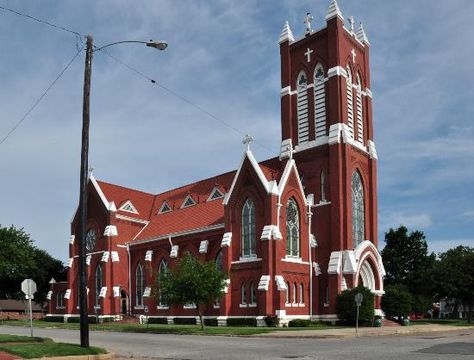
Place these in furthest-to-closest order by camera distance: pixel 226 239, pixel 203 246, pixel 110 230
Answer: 1. pixel 110 230
2. pixel 203 246
3. pixel 226 239

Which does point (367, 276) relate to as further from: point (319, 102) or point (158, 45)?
point (158, 45)

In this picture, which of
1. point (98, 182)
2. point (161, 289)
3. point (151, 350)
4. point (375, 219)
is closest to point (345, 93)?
point (375, 219)

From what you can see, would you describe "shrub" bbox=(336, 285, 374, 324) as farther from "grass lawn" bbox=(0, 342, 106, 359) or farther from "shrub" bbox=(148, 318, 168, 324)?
"grass lawn" bbox=(0, 342, 106, 359)

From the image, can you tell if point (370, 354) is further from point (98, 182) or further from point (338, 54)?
point (98, 182)

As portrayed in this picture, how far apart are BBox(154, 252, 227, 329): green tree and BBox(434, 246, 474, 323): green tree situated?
29.0 metres

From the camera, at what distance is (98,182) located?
60.8 metres

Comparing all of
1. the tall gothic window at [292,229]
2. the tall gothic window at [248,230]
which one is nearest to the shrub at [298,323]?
the tall gothic window at [292,229]

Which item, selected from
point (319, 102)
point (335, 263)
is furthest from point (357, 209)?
point (319, 102)

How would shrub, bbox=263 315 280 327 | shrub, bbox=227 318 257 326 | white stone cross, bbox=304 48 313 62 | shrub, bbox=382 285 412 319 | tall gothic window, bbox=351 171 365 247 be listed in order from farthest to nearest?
white stone cross, bbox=304 48 313 62
tall gothic window, bbox=351 171 365 247
shrub, bbox=382 285 412 319
shrub, bbox=227 318 257 326
shrub, bbox=263 315 280 327

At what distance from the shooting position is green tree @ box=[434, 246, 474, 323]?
59.5 m

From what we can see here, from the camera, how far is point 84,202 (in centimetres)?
2153

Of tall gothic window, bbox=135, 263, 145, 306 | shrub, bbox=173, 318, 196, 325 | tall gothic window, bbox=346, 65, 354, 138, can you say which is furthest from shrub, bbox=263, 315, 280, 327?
tall gothic window, bbox=135, 263, 145, 306

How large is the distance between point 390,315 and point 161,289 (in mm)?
19673

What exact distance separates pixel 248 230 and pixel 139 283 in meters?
16.8
